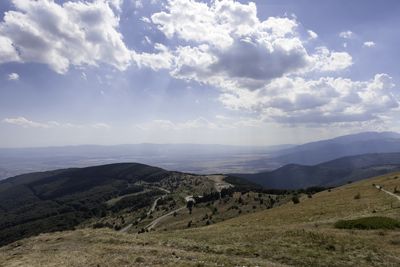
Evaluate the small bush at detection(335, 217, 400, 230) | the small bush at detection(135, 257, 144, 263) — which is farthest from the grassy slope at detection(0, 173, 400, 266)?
the small bush at detection(335, 217, 400, 230)

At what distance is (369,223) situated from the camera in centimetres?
3095

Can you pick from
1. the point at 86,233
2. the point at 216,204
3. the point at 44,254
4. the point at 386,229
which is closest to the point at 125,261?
the point at 44,254

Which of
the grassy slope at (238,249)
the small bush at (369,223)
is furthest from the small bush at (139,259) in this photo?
the small bush at (369,223)

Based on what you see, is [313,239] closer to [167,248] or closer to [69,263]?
[167,248]

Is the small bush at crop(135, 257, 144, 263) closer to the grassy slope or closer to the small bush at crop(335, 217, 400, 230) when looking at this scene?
the grassy slope

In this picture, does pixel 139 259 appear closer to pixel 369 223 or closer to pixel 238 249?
pixel 238 249

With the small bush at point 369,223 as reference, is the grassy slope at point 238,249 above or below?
below

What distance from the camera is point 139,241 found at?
3291 cm

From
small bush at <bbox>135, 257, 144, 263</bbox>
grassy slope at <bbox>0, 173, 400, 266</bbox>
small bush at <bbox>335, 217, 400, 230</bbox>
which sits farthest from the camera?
small bush at <bbox>335, 217, 400, 230</bbox>

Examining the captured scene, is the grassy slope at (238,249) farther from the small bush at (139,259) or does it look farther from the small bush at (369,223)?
the small bush at (369,223)

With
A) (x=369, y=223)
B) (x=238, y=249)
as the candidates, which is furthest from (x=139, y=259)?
(x=369, y=223)

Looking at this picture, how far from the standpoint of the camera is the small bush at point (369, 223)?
29844 mm

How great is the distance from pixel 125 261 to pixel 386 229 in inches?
857

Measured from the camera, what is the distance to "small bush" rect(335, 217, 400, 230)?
29844mm
